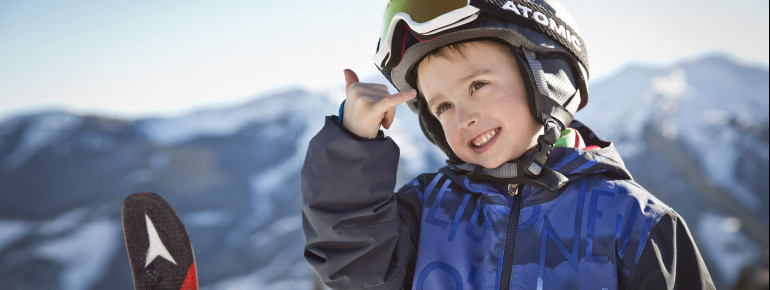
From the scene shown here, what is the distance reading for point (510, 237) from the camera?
1.20 m

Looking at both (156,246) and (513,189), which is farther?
(156,246)

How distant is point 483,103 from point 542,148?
199 mm

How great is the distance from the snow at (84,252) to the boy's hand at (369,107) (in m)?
10.7

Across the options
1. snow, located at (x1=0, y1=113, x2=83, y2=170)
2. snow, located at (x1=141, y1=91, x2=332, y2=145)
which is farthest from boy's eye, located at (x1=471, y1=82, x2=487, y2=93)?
snow, located at (x1=0, y1=113, x2=83, y2=170)

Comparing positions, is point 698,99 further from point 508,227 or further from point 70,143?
point 70,143

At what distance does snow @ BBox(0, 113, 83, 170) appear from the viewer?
11672 mm

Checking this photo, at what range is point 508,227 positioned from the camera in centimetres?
121

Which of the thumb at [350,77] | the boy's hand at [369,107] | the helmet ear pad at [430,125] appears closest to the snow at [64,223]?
the helmet ear pad at [430,125]

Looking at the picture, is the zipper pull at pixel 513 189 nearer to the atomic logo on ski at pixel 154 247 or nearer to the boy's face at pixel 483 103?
the boy's face at pixel 483 103

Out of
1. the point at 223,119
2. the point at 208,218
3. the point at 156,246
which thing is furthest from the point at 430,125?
the point at 223,119

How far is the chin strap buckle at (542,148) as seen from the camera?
48.3 inches

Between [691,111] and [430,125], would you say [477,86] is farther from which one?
[691,111]

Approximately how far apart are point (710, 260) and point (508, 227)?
10.5 m

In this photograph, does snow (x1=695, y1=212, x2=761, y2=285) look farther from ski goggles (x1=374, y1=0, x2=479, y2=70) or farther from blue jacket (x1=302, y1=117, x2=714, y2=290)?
ski goggles (x1=374, y1=0, x2=479, y2=70)
